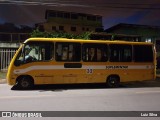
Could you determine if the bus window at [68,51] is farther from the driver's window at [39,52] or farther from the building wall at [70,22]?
the building wall at [70,22]

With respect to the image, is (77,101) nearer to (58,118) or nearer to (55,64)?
(58,118)

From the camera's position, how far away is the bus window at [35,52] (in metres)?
14.4

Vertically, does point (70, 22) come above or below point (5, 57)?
above

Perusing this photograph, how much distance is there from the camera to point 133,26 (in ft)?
143

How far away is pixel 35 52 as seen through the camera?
48.3 ft

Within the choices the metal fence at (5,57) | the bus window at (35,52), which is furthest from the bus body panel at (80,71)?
the metal fence at (5,57)

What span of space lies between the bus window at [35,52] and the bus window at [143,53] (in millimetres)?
5041

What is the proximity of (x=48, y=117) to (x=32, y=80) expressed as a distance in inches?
271

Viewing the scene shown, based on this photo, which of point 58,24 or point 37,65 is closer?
point 37,65

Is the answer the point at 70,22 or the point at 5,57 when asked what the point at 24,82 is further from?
the point at 70,22

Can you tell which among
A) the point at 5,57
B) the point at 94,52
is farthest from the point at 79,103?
the point at 5,57

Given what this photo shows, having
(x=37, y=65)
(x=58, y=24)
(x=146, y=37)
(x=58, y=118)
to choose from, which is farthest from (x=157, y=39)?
(x=58, y=118)

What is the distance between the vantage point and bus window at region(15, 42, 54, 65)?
14.4m

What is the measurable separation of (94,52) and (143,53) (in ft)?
10.3
